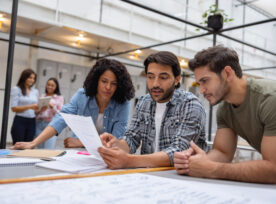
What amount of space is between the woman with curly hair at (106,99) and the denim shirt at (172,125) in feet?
0.89

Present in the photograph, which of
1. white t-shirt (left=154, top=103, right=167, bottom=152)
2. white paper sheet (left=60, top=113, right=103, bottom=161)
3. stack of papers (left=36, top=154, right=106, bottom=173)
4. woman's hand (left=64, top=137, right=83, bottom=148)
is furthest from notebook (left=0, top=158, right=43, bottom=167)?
white t-shirt (left=154, top=103, right=167, bottom=152)

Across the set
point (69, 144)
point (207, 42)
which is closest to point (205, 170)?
point (69, 144)

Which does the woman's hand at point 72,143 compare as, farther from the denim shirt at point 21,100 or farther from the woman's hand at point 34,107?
the denim shirt at point 21,100

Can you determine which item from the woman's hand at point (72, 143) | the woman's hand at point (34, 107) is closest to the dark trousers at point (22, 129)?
the woman's hand at point (34, 107)

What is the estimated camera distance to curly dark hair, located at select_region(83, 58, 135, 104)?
1.81m

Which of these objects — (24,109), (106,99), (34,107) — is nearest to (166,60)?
(106,99)

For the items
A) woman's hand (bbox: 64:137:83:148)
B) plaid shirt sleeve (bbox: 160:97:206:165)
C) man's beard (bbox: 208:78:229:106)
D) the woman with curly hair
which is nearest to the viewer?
man's beard (bbox: 208:78:229:106)

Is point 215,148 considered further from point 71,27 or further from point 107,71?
point 71,27

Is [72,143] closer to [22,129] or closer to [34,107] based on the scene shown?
[34,107]

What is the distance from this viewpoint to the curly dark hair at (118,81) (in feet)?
5.94

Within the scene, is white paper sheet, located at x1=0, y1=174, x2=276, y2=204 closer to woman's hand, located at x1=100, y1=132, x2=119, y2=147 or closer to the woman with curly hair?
woman's hand, located at x1=100, y1=132, x2=119, y2=147

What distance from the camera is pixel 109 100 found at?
6.11ft

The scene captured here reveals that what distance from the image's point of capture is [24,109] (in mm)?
3193

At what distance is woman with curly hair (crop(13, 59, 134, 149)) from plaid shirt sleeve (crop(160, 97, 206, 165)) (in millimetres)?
551
